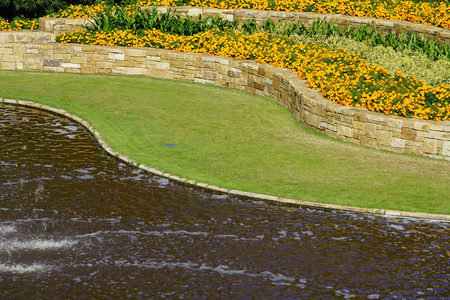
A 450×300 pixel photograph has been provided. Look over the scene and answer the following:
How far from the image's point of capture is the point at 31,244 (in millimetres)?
9312

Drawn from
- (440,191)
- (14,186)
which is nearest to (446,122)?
(440,191)

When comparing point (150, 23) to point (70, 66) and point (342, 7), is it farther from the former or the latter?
point (342, 7)

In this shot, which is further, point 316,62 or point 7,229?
point 316,62

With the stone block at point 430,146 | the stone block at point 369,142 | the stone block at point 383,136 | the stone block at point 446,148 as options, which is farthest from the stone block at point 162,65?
the stone block at point 446,148

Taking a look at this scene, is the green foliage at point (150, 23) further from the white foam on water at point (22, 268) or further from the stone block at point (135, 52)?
the white foam on water at point (22, 268)

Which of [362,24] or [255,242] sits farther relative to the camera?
[362,24]

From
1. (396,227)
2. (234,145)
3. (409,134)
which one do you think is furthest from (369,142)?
(396,227)

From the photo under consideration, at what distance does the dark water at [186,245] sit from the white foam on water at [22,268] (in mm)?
24

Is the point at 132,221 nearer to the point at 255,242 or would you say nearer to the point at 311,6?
the point at 255,242

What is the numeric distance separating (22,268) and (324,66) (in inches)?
418

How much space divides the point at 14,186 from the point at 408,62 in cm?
1084

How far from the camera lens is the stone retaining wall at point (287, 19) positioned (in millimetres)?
21641

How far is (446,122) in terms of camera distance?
13.6 meters

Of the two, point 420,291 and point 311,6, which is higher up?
point 311,6
